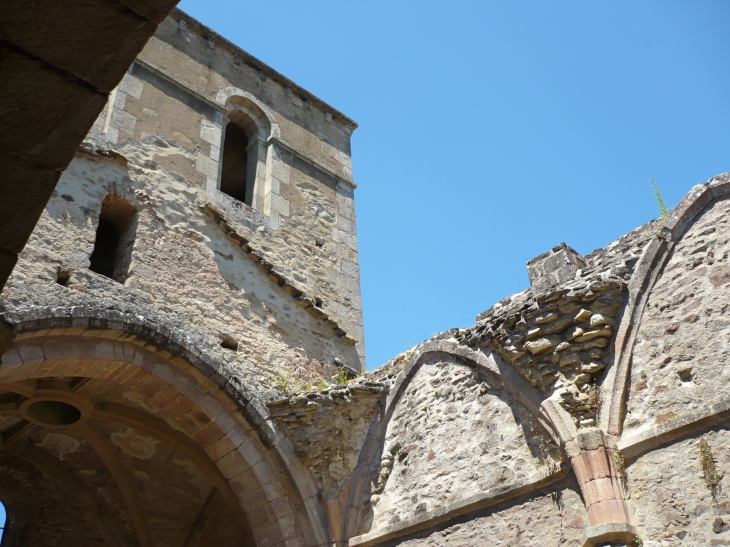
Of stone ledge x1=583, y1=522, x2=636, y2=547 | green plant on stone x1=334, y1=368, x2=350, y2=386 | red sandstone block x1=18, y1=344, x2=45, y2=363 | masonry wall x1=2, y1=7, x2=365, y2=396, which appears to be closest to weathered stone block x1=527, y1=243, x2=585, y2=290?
stone ledge x1=583, y1=522, x2=636, y2=547

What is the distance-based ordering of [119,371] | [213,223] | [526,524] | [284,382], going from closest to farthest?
1. [526,524]
2. [119,371]
3. [284,382]
4. [213,223]

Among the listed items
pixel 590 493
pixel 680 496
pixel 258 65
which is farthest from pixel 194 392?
pixel 258 65

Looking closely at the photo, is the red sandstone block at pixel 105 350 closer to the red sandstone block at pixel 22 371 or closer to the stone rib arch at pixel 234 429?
the stone rib arch at pixel 234 429

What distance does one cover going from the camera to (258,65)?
31.8ft

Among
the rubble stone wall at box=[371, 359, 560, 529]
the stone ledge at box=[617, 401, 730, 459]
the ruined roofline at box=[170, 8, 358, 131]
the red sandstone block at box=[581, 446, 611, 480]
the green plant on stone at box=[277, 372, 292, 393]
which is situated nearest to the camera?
the stone ledge at box=[617, 401, 730, 459]

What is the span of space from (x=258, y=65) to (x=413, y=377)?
499cm

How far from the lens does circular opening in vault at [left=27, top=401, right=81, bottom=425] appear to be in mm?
6883

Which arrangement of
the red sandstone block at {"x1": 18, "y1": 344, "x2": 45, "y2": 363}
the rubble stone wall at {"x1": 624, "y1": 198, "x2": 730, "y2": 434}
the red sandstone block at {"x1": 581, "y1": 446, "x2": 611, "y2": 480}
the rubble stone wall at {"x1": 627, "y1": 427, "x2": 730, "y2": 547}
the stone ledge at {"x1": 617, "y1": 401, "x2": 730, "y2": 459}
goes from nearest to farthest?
the rubble stone wall at {"x1": 627, "y1": 427, "x2": 730, "y2": 547} < the stone ledge at {"x1": 617, "y1": 401, "x2": 730, "y2": 459} < the rubble stone wall at {"x1": 624, "y1": 198, "x2": 730, "y2": 434} < the red sandstone block at {"x1": 581, "y1": 446, "x2": 611, "y2": 480} < the red sandstone block at {"x1": 18, "y1": 344, "x2": 45, "y2": 363}

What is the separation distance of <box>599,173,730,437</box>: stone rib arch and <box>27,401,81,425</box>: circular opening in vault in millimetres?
4534

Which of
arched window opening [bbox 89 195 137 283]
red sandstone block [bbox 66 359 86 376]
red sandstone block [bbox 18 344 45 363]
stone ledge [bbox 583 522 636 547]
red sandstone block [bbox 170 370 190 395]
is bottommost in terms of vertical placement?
stone ledge [bbox 583 522 636 547]

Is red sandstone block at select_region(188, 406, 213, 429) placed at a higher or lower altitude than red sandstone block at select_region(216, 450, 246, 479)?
higher

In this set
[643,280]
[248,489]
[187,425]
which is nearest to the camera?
[643,280]

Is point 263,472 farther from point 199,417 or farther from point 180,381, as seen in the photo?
point 180,381

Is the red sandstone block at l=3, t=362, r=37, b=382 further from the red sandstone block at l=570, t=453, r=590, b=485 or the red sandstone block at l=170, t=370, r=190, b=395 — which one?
the red sandstone block at l=570, t=453, r=590, b=485
